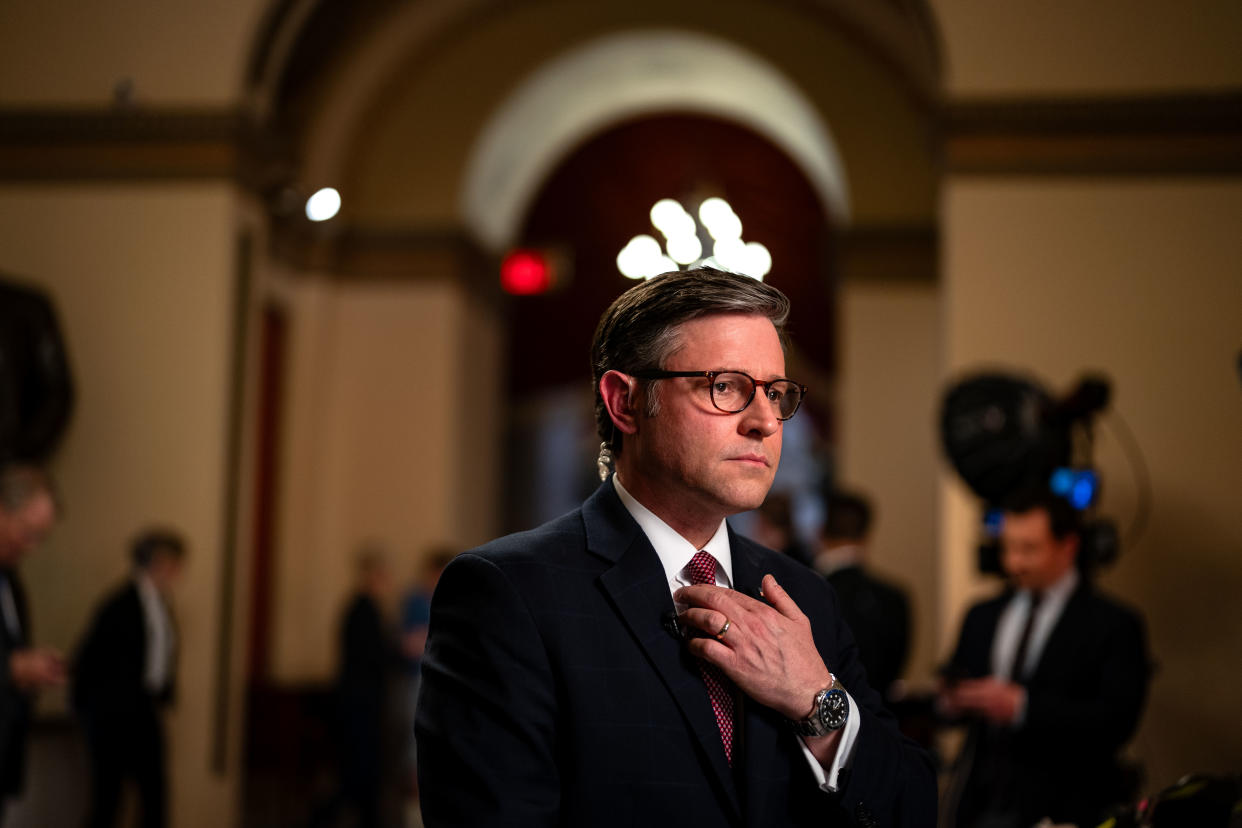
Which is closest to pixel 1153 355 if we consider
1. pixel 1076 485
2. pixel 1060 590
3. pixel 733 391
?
pixel 1076 485

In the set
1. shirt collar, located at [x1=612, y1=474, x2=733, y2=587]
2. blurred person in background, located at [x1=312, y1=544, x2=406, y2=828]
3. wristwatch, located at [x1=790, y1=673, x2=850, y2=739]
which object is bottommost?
blurred person in background, located at [x1=312, y1=544, x2=406, y2=828]

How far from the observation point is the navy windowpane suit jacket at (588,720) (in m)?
1.98

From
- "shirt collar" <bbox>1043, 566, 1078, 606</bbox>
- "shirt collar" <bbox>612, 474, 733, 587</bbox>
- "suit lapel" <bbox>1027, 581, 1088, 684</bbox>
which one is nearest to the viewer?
"shirt collar" <bbox>612, 474, 733, 587</bbox>

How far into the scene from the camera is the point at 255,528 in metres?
10.4

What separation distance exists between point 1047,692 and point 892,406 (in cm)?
643

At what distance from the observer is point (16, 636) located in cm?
479

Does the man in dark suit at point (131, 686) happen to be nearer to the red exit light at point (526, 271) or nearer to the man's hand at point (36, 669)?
the man's hand at point (36, 669)

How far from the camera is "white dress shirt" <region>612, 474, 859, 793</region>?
212cm

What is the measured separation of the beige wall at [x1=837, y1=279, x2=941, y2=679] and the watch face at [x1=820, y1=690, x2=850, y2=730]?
828cm

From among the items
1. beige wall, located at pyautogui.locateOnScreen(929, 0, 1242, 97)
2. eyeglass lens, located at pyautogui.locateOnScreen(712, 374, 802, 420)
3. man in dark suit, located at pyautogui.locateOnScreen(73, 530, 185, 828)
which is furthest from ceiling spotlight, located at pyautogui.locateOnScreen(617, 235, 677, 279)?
eyeglass lens, located at pyautogui.locateOnScreen(712, 374, 802, 420)

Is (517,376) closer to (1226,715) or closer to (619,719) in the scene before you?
(1226,715)

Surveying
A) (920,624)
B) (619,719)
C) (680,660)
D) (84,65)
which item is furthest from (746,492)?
(920,624)

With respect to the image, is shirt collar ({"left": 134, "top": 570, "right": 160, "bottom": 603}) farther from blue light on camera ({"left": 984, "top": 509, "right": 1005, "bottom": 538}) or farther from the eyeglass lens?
the eyeglass lens

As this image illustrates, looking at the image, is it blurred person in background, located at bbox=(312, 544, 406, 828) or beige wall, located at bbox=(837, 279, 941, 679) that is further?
beige wall, located at bbox=(837, 279, 941, 679)
